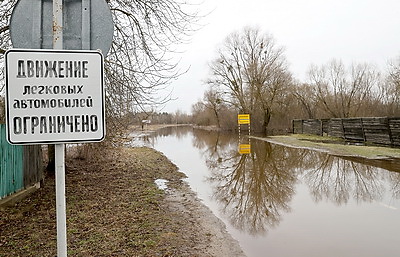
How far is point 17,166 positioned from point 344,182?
8.47 m

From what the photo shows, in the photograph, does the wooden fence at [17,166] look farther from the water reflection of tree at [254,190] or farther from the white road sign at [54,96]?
the white road sign at [54,96]

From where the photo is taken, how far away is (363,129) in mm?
19469

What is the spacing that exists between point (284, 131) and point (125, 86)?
32400 millimetres

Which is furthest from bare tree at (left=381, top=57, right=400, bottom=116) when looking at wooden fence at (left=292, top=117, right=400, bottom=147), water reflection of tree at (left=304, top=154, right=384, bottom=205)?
water reflection of tree at (left=304, top=154, right=384, bottom=205)

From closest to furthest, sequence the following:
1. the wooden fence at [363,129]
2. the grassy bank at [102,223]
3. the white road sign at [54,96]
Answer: the white road sign at [54,96] < the grassy bank at [102,223] < the wooden fence at [363,129]

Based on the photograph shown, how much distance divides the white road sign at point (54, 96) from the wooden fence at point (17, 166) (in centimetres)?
521

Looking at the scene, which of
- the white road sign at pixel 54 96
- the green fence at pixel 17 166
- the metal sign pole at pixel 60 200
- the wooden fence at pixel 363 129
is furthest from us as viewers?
the wooden fence at pixel 363 129

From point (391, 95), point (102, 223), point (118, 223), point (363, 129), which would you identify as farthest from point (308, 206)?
point (391, 95)

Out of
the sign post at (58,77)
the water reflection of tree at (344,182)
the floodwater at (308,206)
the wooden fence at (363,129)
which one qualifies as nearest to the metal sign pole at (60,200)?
the sign post at (58,77)

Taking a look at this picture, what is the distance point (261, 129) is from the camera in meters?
38.8

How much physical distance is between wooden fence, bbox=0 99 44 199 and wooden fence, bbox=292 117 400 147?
16.7 m

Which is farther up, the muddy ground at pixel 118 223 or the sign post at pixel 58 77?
the sign post at pixel 58 77

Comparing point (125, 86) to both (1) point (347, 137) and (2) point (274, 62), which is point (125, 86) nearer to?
(1) point (347, 137)

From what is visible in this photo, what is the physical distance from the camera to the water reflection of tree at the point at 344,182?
7177 millimetres
